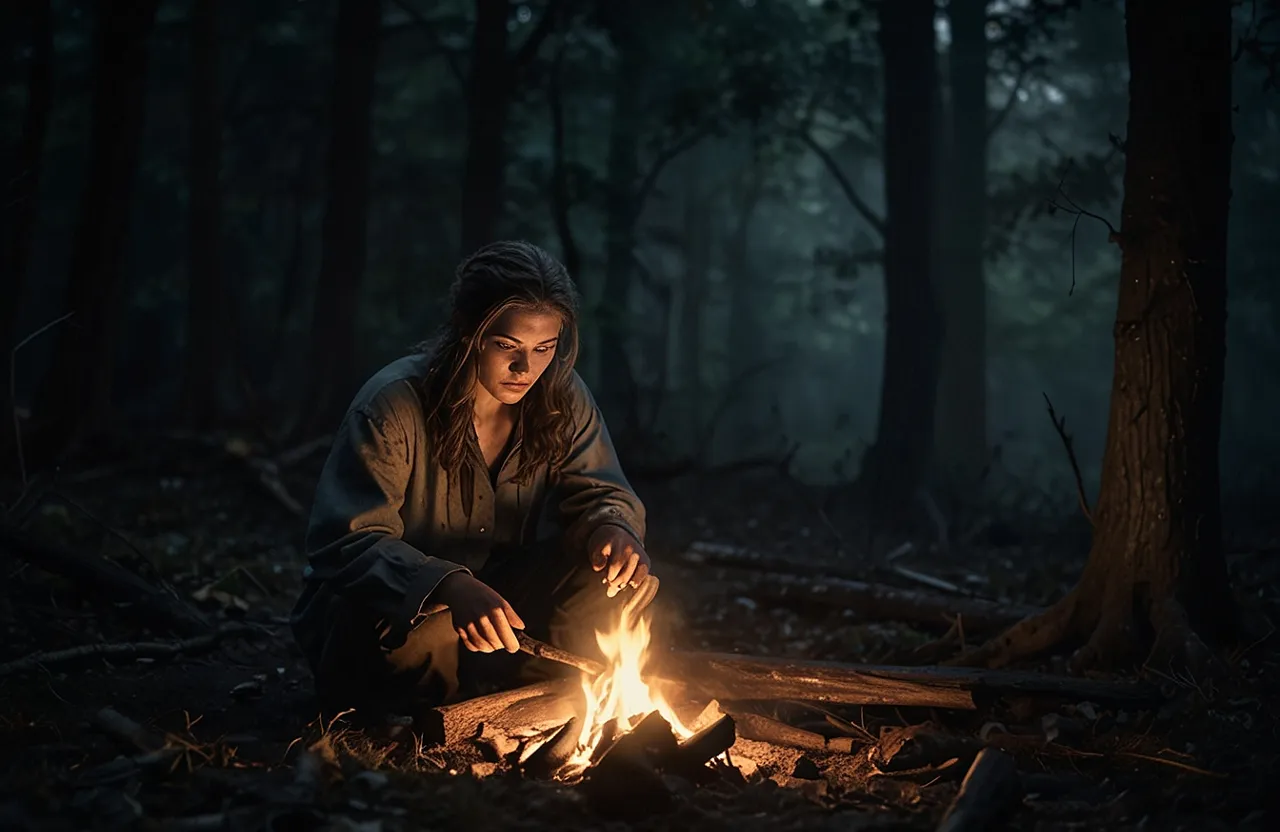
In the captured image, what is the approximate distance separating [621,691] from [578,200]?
34.4ft

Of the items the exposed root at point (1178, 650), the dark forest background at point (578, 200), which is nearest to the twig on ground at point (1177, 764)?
the exposed root at point (1178, 650)

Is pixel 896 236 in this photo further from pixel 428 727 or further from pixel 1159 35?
pixel 428 727

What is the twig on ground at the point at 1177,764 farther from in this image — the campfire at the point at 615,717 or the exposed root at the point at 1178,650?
the campfire at the point at 615,717

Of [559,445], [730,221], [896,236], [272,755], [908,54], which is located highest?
[730,221]

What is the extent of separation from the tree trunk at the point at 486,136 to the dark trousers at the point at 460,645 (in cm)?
772

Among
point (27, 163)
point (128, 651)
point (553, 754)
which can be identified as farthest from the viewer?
point (27, 163)

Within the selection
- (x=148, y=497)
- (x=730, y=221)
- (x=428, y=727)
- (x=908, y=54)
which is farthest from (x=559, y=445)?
(x=730, y=221)

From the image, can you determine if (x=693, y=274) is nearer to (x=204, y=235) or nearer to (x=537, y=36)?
(x=204, y=235)

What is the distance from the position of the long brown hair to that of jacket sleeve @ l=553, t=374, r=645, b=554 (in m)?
0.11

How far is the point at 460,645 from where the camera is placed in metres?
4.23

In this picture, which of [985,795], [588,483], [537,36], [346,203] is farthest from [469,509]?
[346,203]

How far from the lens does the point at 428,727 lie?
382 centimetres

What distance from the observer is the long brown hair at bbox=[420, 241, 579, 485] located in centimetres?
396

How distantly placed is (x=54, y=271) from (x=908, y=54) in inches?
801
